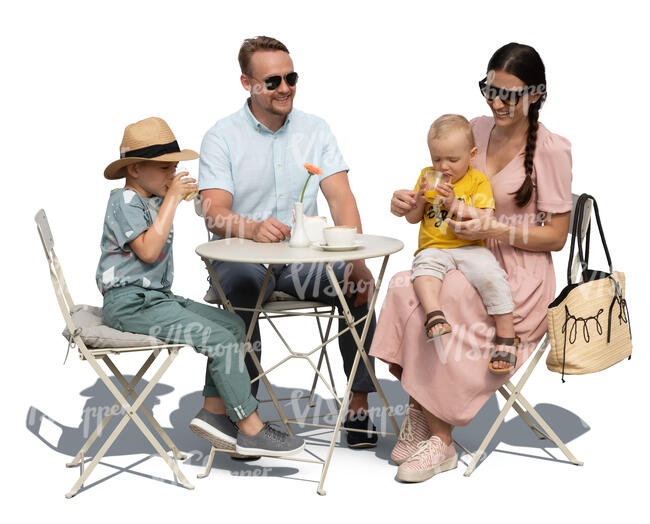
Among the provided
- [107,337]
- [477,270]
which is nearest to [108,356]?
[107,337]

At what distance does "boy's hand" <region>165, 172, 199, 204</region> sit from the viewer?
4414 mm

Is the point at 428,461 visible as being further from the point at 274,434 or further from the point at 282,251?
the point at 282,251

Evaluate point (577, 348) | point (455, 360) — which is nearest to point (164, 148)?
point (455, 360)

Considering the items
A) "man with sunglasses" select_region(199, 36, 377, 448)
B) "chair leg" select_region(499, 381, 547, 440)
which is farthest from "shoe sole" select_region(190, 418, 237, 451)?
"chair leg" select_region(499, 381, 547, 440)

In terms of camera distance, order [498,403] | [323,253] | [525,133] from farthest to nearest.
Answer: [498,403]
[525,133]
[323,253]

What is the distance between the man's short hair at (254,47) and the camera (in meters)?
5.01

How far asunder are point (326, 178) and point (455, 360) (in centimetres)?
129

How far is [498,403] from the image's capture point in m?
5.45

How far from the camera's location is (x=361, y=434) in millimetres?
4941

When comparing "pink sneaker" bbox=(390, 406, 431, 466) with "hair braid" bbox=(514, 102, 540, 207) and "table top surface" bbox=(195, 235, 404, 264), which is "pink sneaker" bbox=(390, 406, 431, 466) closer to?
"table top surface" bbox=(195, 235, 404, 264)

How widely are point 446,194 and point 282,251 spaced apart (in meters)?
0.77

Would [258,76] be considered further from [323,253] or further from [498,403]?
[498,403]

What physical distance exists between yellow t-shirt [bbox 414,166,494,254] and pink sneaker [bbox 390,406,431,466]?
77 centimetres

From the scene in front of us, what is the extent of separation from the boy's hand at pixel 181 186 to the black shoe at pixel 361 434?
141 centimetres
